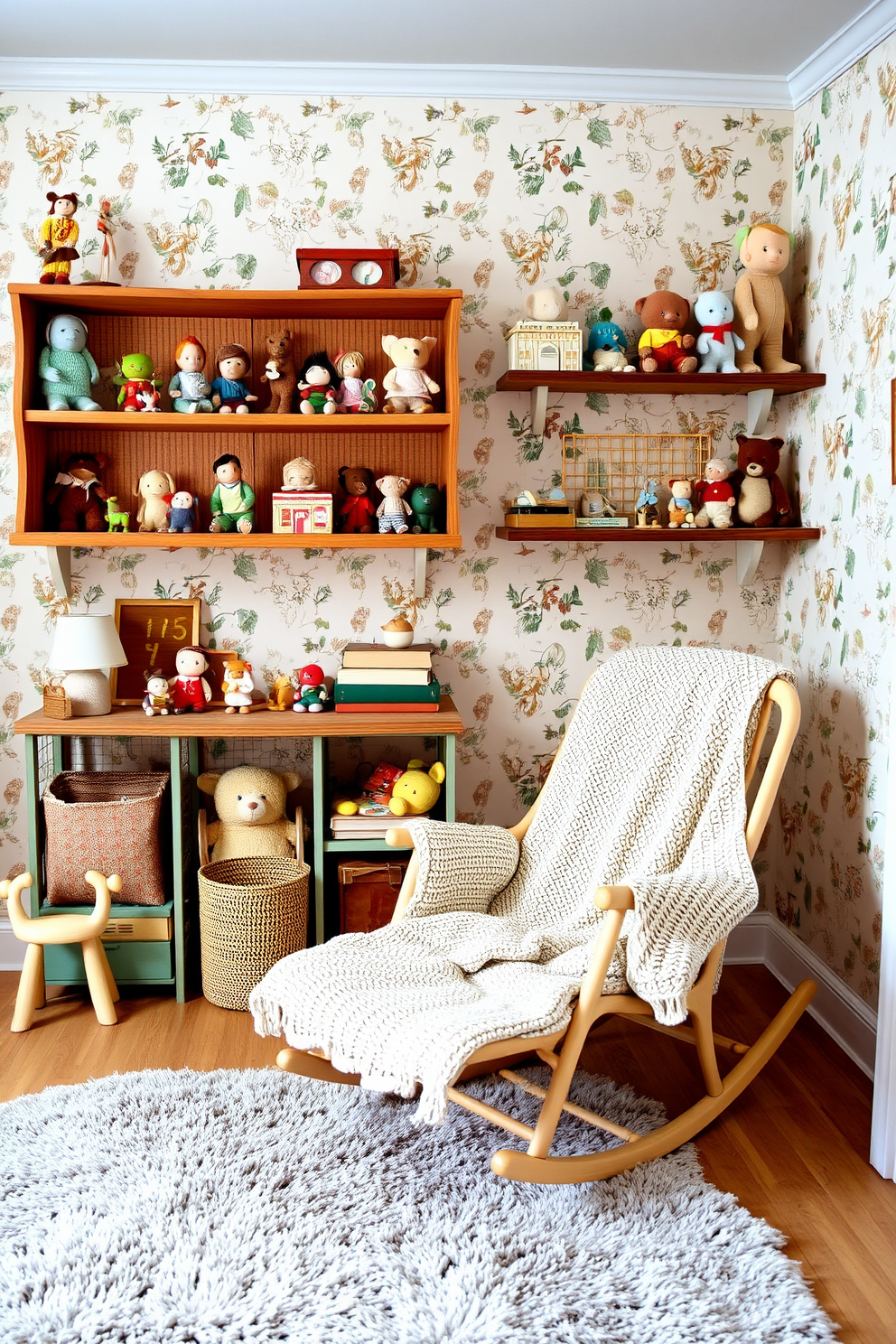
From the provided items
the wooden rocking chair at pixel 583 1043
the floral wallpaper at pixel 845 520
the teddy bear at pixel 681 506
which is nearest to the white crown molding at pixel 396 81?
the floral wallpaper at pixel 845 520

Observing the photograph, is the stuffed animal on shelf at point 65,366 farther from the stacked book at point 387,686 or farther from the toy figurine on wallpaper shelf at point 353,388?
the stacked book at point 387,686

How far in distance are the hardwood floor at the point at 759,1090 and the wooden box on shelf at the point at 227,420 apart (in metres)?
1.19

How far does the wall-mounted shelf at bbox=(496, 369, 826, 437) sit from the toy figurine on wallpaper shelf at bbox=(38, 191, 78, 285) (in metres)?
1.13

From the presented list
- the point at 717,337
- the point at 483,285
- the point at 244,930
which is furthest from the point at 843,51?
the point at 244,930

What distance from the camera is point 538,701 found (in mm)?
3037

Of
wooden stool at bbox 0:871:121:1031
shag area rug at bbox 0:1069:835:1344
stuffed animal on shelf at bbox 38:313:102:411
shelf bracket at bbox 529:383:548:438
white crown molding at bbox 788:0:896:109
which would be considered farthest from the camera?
shelf bracket at bbox 529:383:548:438

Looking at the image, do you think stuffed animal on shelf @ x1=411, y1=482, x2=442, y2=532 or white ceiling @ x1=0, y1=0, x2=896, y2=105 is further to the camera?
stuffed animal on shelf @ x1=411, y1=482, x2=442, y2=532

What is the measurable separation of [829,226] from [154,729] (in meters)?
2.10

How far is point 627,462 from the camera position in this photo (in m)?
2.95

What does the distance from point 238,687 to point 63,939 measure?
0.75 m

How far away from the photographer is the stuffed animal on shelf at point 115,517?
9.01 ft

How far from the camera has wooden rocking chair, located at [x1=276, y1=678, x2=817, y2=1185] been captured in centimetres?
175

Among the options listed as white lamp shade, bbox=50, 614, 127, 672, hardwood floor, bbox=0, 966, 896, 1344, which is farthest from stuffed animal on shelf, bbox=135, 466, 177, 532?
hardwood floor, bbox=0, 966, 896, 1344

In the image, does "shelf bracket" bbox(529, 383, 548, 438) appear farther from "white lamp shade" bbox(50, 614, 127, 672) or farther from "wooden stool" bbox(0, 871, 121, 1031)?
"wooden stool" bbox(0, 871, 121, 1031)
